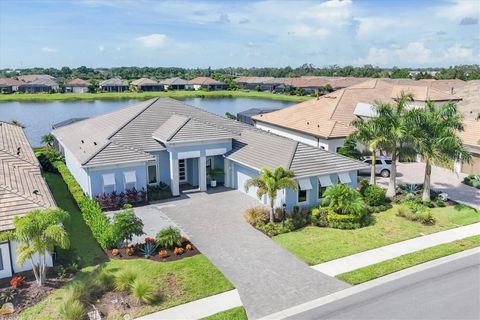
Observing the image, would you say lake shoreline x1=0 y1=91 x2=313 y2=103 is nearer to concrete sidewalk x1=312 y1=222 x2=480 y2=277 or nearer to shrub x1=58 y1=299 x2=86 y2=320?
concrete sidewalk x1=312 y1=222 x2=480 y2=277

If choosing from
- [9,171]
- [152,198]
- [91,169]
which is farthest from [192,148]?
[9,171]

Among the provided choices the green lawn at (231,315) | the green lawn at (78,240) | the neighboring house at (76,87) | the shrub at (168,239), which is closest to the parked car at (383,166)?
the shrub at (168,239)

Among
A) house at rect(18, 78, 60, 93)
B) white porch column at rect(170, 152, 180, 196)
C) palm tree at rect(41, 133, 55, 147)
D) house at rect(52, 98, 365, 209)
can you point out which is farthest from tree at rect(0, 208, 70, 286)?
house at rect(18, 78, 60, 93)

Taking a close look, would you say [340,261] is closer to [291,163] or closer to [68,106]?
[291,163]

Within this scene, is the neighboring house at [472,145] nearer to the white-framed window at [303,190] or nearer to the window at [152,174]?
the white-framed window at [303,190]

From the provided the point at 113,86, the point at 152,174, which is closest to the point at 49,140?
the point at 152,174
